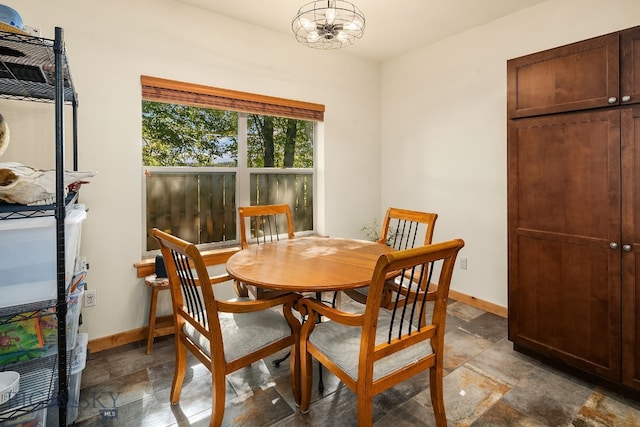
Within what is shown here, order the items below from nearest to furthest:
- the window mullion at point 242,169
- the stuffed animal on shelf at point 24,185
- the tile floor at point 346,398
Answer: the stuffed animal on shelf at point 24,185 → the tile floor at point 346,398 → the window mullion at point 242,169

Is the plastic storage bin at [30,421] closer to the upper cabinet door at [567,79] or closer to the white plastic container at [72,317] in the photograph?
the white plastic container at [72,317]

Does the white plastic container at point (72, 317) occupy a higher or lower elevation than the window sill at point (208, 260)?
lower

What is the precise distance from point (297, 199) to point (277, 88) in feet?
3.76

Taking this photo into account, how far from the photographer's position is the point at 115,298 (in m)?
2.48

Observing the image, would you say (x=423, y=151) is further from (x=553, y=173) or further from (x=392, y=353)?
(x=392, y=353)

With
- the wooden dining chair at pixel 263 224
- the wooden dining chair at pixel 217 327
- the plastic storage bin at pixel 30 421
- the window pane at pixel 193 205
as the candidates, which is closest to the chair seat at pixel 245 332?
the wooden dining chair at pixel 217 327

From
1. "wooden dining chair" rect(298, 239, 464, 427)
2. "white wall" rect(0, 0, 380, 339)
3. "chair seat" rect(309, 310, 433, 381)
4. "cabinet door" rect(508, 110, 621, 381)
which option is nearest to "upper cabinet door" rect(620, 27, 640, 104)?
"cabinet door" rect(508, 110, 621, 381)

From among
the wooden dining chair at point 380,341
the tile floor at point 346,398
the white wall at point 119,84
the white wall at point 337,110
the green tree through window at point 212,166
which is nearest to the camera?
the wooden dining chair at point 380,341

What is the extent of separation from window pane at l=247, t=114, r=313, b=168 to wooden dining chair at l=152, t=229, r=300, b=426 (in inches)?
70.7

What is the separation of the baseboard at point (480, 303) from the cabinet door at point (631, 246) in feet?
3.86

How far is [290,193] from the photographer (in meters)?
3.61

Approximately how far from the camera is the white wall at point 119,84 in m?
2.18

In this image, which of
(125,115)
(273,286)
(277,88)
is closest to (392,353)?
(273,286)

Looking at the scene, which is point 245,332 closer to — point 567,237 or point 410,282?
point 410,282
